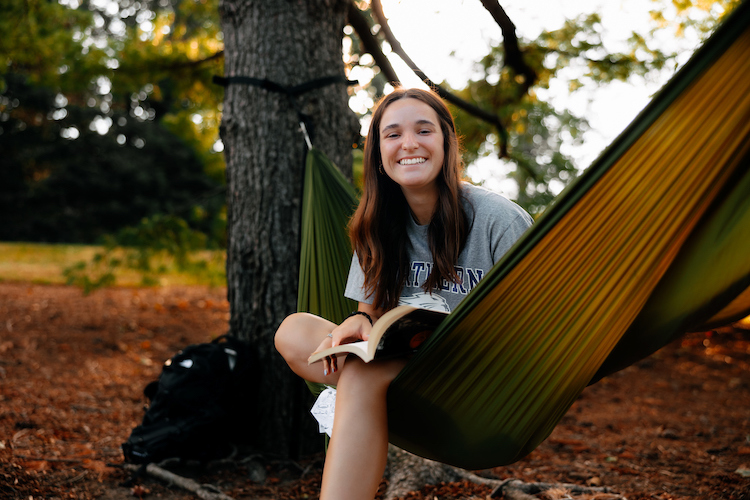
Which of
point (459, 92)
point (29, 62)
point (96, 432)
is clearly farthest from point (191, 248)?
point (459, 92)

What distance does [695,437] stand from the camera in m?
2.16

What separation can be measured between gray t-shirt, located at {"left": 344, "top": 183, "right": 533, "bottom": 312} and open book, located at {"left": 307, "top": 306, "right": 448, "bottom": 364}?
0.75 feet

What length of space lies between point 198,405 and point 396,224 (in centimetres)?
88

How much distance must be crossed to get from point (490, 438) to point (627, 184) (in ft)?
1.77

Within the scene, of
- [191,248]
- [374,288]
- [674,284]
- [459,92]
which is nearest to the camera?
[674,284]

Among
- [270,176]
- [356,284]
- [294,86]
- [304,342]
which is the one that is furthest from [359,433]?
[294,86]

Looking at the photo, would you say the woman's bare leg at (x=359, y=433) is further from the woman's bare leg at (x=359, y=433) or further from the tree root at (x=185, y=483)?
the tree root at (x=185, y=483)

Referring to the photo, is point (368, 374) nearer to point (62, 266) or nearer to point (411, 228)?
point (411, 228)

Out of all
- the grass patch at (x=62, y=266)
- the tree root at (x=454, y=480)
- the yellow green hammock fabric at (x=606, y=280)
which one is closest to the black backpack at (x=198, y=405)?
the tree root at (x=454, y=480)

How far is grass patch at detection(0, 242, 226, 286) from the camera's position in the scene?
126 inches

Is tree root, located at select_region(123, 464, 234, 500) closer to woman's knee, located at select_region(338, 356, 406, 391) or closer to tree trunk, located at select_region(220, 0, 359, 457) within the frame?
tree trunk, located at select_region(220, 0, 359, 457)

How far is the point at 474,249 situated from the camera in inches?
53.3

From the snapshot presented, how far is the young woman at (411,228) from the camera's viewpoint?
4.17ft

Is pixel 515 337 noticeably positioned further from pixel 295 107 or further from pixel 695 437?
pixel 695 437
